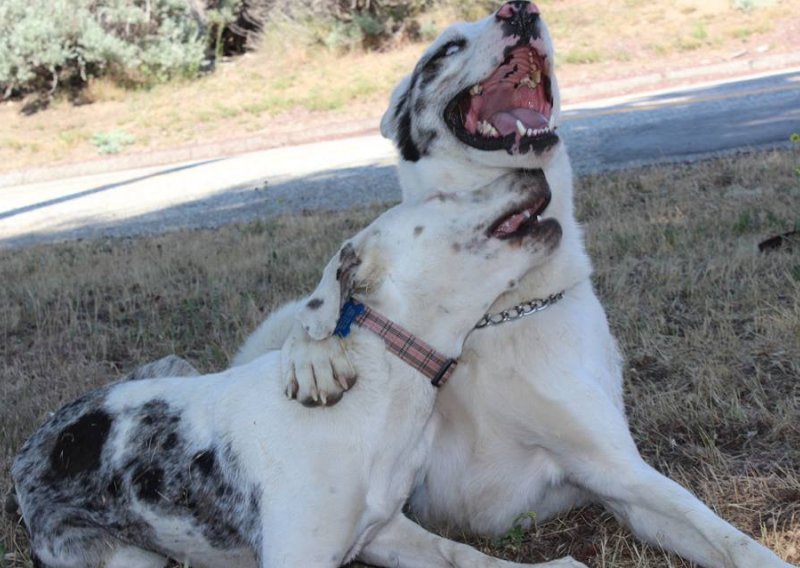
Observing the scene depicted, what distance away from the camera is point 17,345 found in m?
6.34

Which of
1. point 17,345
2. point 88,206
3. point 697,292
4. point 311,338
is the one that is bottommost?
point 88,206

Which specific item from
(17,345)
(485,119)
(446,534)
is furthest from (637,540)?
(17,345)

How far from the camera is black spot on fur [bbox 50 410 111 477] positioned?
148 inches

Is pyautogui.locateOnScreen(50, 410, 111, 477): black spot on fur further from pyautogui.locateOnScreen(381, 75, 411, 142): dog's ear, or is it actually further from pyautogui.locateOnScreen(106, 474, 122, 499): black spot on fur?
pyautogui.locateOnScreen(381, 75, 411, 142): dog's ear

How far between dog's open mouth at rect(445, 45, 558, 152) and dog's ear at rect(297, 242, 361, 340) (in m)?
0.78

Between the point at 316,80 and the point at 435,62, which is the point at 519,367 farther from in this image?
the point at 316,80

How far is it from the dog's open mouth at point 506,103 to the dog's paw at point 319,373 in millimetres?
1020

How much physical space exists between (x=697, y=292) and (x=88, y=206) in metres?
8.69

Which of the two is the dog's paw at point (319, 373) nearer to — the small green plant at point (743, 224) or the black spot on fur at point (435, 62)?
the black spot on fur at point (435, 62)

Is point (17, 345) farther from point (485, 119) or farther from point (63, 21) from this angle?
point (63, 21)

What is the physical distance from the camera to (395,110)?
4.44 meters

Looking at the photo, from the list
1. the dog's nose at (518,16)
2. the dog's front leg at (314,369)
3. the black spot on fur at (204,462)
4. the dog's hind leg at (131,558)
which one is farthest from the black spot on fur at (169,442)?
the dog's nose at (518,16)

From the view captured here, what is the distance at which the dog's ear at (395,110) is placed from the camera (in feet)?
14.4

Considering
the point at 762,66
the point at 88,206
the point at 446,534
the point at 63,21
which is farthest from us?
the point at 63,21
